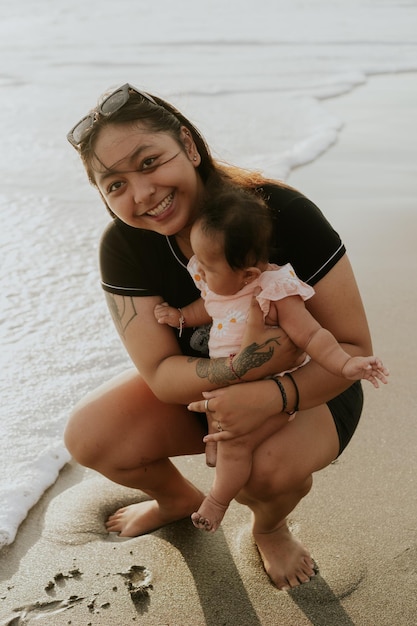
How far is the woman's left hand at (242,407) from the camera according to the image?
2354 millimetres

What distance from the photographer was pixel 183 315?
252 centimetres

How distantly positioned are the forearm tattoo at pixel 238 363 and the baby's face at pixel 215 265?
175 mm

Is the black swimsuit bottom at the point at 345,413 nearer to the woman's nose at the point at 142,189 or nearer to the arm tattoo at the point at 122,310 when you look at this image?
the arm tattoo at the point at 122,310

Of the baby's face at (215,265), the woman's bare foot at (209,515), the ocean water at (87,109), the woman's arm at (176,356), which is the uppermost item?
the baby's face at (215,265)

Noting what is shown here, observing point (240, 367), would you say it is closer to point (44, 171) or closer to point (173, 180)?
point (173, 180)

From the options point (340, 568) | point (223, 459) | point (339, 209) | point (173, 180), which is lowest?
point (339, 209)

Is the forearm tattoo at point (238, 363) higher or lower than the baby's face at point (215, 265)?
lower

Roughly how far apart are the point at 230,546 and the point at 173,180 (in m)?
1.20

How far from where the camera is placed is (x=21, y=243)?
5.01 metres

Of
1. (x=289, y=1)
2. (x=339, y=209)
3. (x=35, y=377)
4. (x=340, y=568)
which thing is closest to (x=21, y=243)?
(x=35, y=377)

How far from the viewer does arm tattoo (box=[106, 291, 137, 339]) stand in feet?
8.39

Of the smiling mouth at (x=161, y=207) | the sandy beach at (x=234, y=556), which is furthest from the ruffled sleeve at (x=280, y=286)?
the sandy beach at (x=234, y=556)

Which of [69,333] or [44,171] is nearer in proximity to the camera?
[69,333]

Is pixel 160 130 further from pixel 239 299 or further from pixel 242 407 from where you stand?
pixel 242 407
